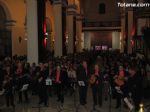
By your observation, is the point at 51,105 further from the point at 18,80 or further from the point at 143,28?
the point at 143,28

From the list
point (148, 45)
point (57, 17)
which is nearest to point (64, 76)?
point (148, 45)

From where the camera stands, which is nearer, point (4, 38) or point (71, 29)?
point (4, 38)

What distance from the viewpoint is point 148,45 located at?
21.6 metres

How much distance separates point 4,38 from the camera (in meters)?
28.5

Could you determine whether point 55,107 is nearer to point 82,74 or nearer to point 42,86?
point 42,86

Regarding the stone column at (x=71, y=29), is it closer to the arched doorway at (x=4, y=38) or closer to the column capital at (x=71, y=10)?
the column capital at (x=71, y=10)

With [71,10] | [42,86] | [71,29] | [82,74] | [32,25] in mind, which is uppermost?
[71,10]

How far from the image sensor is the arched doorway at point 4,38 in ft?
92.1

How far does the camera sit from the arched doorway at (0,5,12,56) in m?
28.1

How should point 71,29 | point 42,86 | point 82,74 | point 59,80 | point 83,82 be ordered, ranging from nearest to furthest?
point 83,82, point 82,74, point 42,86, point 59,80, point 71,29

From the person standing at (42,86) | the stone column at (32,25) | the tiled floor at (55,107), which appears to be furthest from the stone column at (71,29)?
the person standing at (42,86)

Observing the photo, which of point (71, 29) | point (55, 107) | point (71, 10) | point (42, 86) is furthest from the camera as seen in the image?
point (71, 29)

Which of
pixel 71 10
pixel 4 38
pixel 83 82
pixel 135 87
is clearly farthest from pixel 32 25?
pixel 71 10

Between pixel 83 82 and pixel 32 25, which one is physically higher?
pixel 32 25
